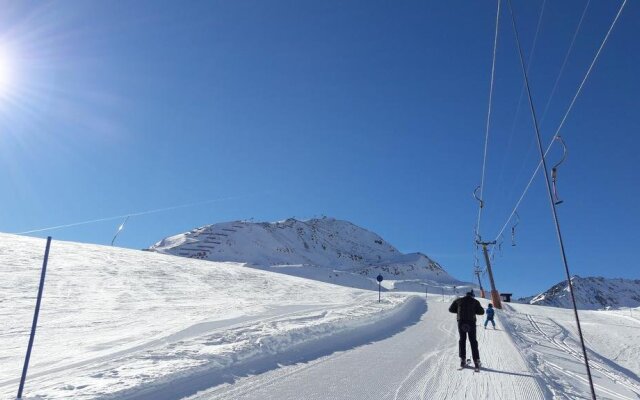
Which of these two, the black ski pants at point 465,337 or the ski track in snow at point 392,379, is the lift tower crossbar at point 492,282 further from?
the black ski pants at point 465,337

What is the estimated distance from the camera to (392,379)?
28.5 ft

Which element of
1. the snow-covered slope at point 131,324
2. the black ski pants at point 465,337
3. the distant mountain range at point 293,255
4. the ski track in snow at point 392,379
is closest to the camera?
the ski track in snow at point 392,379

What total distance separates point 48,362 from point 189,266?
33424mm

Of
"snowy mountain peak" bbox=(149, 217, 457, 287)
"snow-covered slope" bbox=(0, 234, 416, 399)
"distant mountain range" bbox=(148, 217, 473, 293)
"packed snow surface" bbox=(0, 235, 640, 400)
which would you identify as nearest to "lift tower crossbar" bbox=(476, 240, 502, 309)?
"packed snow surface" bbox=(0, 235, 640, 400)

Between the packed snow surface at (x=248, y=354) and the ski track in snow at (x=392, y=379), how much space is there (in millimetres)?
28

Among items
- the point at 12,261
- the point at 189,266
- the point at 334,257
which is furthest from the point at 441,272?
the point at 12,261

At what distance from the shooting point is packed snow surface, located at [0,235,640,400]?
7.49 metres

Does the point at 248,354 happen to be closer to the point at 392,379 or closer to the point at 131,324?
the point at 392,379

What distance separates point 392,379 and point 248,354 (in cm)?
A: 332

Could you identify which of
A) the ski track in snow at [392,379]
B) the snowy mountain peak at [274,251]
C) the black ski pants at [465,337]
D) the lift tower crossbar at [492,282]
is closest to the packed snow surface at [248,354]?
the ski track in snow at [392,379]

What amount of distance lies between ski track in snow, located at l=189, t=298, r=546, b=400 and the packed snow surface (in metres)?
0.03

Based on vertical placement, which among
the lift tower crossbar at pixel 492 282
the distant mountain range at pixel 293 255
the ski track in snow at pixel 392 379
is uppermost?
the distant mountain range at pixel 293 255

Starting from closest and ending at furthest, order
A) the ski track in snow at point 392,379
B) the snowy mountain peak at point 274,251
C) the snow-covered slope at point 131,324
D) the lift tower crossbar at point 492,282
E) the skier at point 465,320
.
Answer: the ski track in snow at point 392,379, the snow-covered slope at point 131,324, the skier at point 465,320, the lift tower crossbar at point 492,282, the snowy mountain peak at point 274,251

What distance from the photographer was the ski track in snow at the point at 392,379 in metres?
7.41
